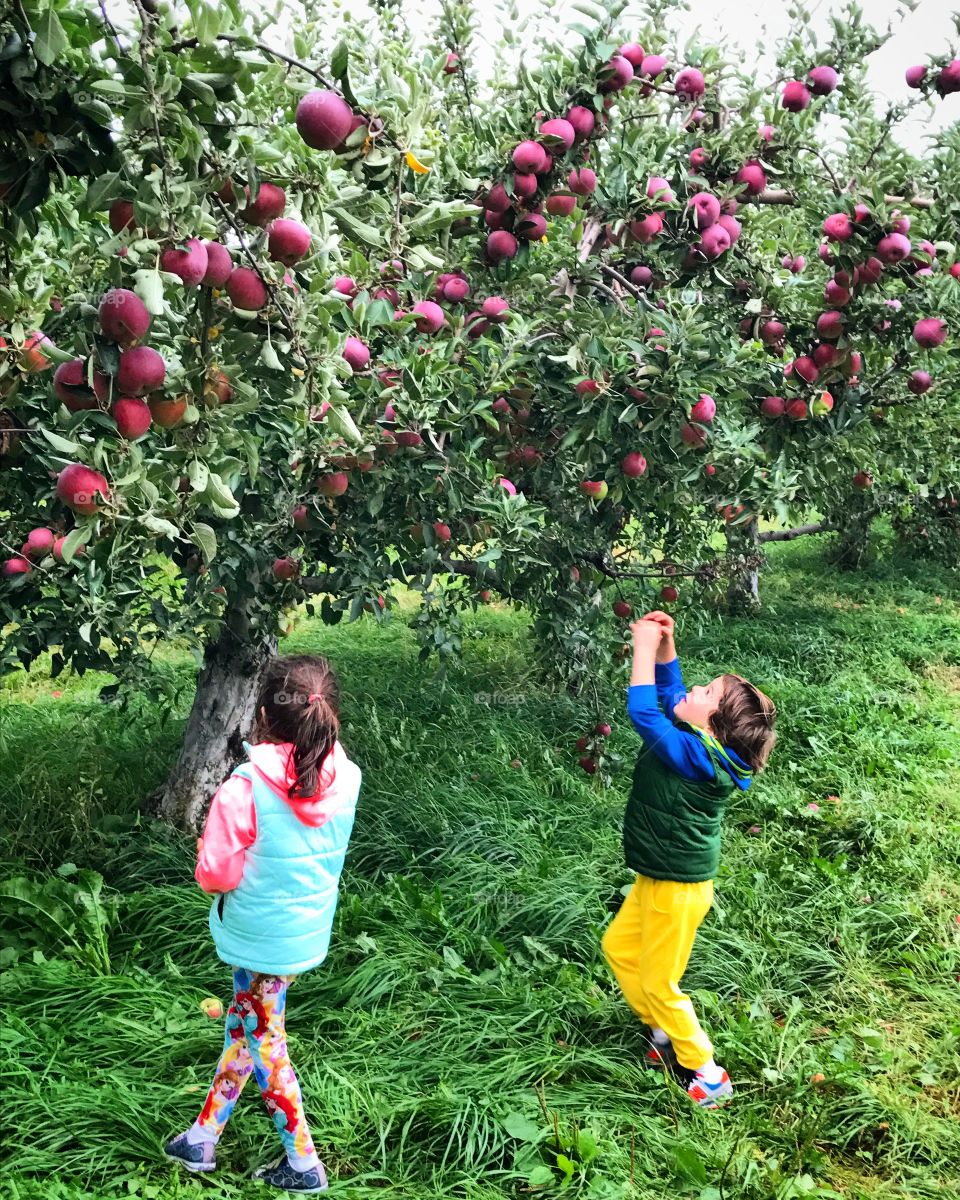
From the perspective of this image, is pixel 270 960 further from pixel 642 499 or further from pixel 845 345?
pixel 845 345

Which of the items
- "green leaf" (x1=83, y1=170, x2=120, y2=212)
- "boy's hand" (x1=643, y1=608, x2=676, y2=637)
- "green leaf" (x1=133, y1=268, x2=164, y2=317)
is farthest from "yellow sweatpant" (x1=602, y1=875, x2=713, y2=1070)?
"green leaf" (x1=83, y1=170, x2=120, y2=212)

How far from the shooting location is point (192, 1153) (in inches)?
85.1

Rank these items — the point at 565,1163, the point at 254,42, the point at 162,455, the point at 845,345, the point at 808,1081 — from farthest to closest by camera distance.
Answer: the point at 845,345 < the point at 808,1081 < the point at 565,1163 < the point at 162,455 < the point at 254,42

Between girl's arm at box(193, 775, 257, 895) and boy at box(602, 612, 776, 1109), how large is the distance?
964 millimetres

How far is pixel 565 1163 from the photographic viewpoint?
7.19 ft

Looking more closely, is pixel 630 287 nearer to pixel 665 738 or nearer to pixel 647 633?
pixel 647 633

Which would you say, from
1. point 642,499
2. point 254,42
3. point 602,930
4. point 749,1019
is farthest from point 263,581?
point 254,42

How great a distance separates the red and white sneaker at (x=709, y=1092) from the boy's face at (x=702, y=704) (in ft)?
2.81

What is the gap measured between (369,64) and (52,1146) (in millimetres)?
3404

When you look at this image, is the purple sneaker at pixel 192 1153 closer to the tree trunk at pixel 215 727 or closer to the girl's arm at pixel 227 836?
the girl's arm at pixel 227 836

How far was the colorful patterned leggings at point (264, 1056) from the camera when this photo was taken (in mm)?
2029

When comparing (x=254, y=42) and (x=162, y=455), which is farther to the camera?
(x=162, y=455)

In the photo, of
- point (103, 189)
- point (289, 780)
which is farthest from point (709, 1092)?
point (103, 189)

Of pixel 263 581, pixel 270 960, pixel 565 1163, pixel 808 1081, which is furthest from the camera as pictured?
pixel 263 581
